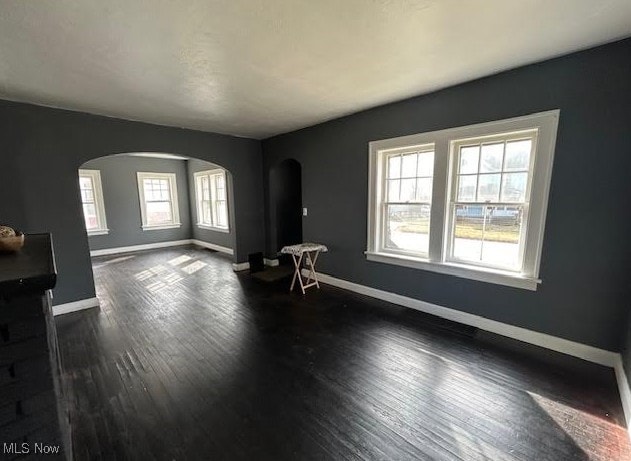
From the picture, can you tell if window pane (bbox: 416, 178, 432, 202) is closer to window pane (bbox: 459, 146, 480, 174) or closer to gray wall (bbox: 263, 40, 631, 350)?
window pane (bbox: 459, 146, 480, 174)

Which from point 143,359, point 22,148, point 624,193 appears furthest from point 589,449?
point 22,148

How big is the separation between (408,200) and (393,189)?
10.6 inches

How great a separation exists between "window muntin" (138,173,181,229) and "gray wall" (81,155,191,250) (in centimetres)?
12

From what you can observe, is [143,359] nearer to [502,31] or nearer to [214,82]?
[214,82]

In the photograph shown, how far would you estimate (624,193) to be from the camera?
7.02 ft

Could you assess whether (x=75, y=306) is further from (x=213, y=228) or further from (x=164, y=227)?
(x=164, y=227)

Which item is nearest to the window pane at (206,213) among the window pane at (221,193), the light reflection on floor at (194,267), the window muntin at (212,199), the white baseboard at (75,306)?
the window muntin at (212,199)

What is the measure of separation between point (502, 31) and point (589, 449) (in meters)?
2.77

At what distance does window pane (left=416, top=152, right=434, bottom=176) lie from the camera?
3.23m

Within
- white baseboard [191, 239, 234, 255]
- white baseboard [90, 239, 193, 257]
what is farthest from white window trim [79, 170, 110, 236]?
white baseboard [191, 239, 234, 255]

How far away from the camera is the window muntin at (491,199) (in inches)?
103

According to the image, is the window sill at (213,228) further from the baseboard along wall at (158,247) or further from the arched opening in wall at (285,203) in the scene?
the arched opening in wall at (285,203)

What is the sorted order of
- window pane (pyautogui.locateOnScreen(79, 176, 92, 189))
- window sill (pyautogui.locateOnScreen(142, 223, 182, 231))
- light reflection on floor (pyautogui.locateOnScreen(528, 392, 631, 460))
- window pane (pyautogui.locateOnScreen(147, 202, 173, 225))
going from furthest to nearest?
window pane (pyautogui.locateOnScreen(147, 202, 173, 225)), window sill (pyautogui.locateOnScreen(142, 223, 182, 231)), window pane (pyautogui.locateOnScreen(79, 176, 92, 189)), light reflection on floor (pyautogui.locateOnScreen(528, 392, 631, 460))

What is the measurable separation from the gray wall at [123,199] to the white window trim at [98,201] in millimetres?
71
